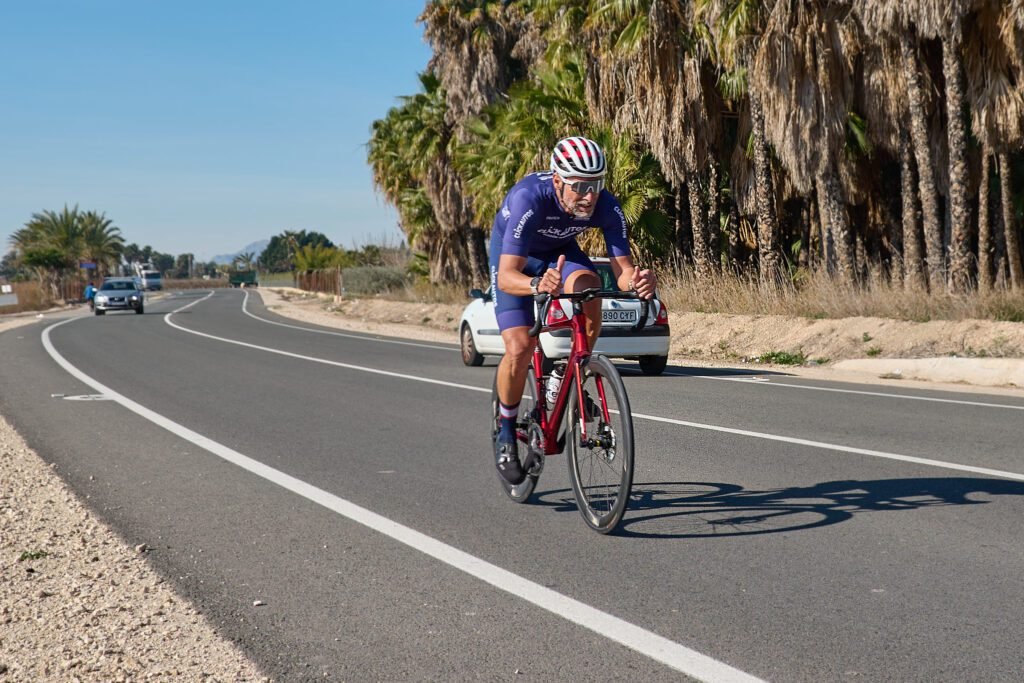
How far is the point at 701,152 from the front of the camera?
26438 mm

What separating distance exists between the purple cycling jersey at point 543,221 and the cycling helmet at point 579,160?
25cm

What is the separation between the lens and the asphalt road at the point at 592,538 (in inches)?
162

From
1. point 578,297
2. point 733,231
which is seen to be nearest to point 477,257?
point 733,231

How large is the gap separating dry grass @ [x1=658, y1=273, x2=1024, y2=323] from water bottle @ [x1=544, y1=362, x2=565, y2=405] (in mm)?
11734

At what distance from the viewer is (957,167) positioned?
19.9 meters

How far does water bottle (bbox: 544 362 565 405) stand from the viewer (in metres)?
6.15

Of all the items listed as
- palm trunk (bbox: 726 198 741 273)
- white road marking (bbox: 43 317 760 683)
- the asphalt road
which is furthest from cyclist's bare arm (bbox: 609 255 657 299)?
palm trunk (bbox: 726 198 741 273)

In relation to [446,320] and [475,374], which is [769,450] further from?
[446,320]

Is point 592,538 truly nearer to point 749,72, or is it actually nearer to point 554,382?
point 554,382

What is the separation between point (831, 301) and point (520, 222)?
14.4 meters

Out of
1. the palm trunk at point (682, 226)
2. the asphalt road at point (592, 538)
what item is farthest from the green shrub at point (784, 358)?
the palm trunk at point (682, 226)

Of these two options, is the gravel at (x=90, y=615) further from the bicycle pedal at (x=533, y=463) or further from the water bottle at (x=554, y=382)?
the water bottle at (x=554, y=382)

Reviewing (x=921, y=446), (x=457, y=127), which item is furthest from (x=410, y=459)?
(x=457, y=127)

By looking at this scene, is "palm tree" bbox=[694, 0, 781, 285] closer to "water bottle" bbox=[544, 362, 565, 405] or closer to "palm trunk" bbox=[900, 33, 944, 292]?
"palm trunk" bbox=[900, 33, 944, 292]
